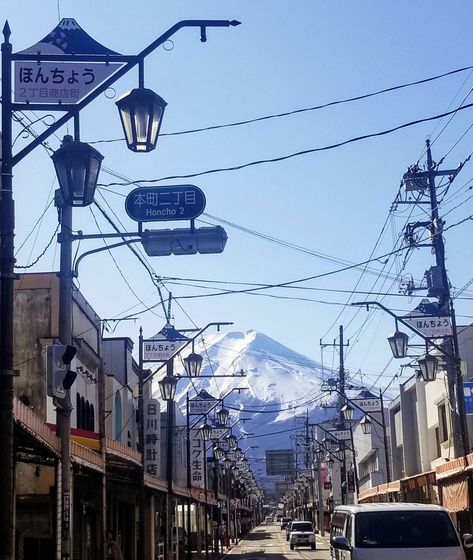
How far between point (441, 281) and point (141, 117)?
2036cm

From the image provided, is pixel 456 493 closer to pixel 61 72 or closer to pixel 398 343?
pixel 398 343

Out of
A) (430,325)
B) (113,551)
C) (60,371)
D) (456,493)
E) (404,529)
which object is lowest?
(113,551)

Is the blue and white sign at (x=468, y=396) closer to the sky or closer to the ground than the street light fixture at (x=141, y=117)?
closer to the ground

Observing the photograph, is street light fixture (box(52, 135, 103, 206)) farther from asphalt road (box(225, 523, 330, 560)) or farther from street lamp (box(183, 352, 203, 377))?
asphalt road (box(225, 523, 330, 560))

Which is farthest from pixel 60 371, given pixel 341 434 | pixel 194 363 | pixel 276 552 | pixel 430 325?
pixel 276 552

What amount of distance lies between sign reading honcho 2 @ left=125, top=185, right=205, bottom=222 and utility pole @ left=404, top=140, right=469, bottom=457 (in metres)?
15.2

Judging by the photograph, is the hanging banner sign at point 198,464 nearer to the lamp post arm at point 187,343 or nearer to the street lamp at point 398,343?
the lamp post arm at point 187,343

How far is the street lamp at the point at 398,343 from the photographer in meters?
24.9

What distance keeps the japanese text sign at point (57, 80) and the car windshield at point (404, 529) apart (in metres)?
8.78

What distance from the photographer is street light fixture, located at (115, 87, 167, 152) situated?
33.8ft

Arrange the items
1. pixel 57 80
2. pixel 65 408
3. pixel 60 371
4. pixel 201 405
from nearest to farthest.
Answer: pixel 57 80
pixel 60 371
pixel 65 408
pixel 201 405

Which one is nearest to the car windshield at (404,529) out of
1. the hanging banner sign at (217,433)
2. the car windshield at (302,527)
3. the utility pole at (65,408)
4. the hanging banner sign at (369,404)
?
the utility pole at (65,408)

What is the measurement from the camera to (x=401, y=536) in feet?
50.8

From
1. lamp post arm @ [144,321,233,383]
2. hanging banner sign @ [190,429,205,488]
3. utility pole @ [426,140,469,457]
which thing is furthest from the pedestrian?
hanging banner sign @ [190,429,205,488]
